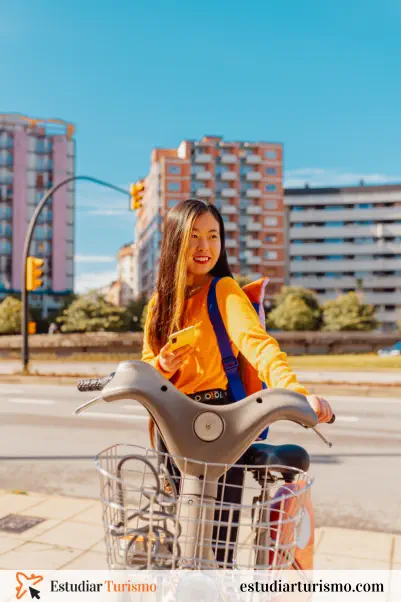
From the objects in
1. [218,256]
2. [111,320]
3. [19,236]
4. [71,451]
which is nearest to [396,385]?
[71,451]

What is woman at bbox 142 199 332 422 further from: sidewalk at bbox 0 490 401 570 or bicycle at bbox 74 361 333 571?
sidewalk at bbox 0 490 401 570

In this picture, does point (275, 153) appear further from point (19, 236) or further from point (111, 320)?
point (111, 320)

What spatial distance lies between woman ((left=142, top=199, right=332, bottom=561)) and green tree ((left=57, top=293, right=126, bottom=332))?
1847 inches

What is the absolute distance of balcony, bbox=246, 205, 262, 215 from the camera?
89.5 meters

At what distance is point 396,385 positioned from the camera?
45.7 feet

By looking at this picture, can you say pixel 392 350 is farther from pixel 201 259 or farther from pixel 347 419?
pixel 201 259

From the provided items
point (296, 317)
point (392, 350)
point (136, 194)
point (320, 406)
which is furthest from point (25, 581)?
point (296, 317)

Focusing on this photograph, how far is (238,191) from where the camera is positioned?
9056 cm

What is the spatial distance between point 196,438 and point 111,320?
4848 cm

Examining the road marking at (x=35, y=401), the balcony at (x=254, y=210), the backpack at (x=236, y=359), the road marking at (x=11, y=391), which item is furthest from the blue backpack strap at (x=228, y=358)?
the balcony at (x=254, y=210)

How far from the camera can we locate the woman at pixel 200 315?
1.81 metres

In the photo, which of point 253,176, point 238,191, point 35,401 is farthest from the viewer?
point 238,191

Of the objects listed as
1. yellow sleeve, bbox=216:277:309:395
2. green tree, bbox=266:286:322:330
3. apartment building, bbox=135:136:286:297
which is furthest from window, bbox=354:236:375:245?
yellow sleeve, bbox=216:277:309:395

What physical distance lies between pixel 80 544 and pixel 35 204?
81943mm
